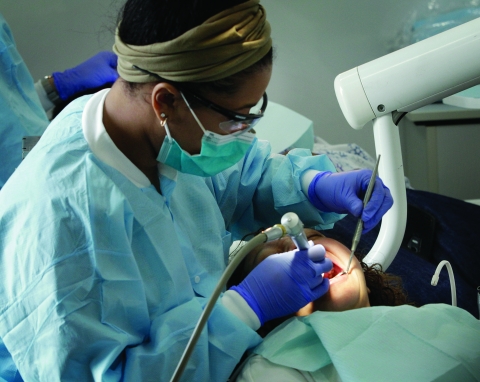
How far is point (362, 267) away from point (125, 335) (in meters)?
0.74

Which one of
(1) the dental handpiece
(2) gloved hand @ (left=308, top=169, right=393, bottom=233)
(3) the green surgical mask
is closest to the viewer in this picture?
(1) the dental handpiece

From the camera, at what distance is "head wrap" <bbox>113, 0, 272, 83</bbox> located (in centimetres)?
102

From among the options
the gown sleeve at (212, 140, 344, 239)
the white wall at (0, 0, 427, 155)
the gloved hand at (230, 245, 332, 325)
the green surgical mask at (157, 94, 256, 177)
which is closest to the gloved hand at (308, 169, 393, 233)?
the gown sleeve at (212, 140, 344, 239)

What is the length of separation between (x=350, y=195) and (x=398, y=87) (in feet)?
0.99

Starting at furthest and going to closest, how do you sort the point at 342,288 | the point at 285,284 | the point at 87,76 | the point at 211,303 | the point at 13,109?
1. the point at 87,76
2. the point at 13,109
3. the point at 342,288
4. the point at 285,284
5. the point at 211,303

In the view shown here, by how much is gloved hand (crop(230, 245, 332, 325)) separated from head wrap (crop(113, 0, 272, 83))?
0.47m

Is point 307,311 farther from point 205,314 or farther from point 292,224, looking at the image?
point 205,314

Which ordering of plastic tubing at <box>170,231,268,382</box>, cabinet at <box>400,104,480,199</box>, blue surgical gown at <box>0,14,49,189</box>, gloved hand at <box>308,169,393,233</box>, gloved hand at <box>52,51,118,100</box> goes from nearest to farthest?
1. plastic tubing at <box>170,231,268,382</box>
2. gloved hand at <box>308,169,393,233</box>
3. blue surgical gown at <box>0,14,49,189</box>
4. gloved hand at <box>52,51,118,100</box>
5. cabinet at <box>400,104,480,199</box>

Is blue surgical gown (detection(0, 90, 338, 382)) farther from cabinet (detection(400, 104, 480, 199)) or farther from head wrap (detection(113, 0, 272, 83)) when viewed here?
cabinet (detection(400, 104, 480, 199))

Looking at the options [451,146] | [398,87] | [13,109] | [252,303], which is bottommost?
[451,146]

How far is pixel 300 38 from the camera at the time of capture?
3.15 metres

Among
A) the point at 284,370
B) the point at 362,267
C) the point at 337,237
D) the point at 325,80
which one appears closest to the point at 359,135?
the point at 325,80

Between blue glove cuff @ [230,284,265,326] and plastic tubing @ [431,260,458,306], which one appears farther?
plastic tubing @ [431,260,458,306]

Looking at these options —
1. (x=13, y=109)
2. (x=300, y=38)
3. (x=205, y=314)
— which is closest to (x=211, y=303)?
(x=205, y=314)
